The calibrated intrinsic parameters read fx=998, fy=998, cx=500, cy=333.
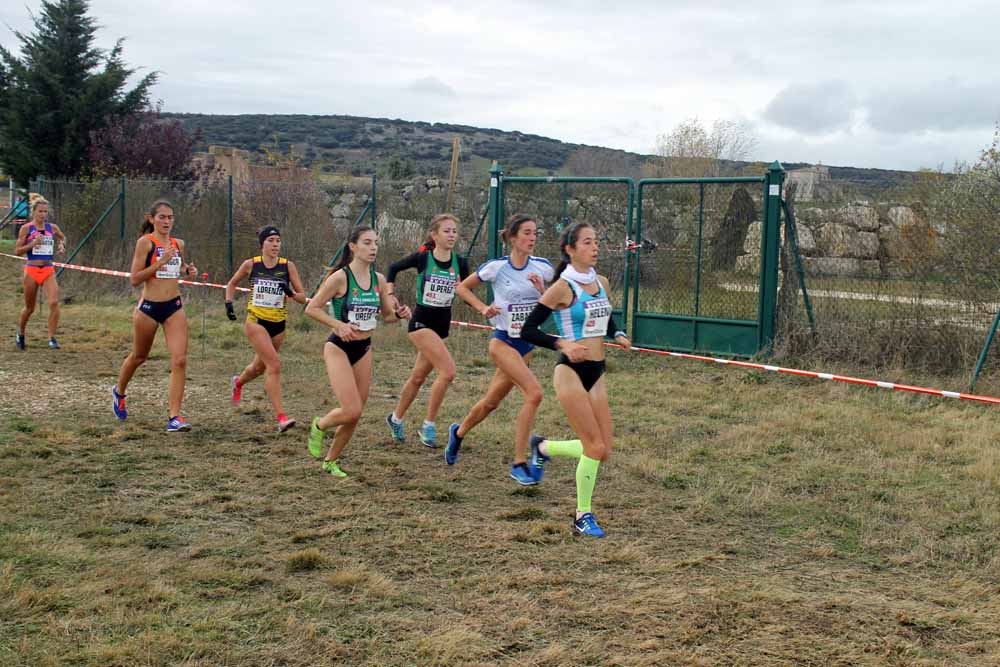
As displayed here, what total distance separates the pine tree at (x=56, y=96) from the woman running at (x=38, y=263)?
15.6m

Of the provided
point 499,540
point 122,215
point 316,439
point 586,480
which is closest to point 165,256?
point 316,439

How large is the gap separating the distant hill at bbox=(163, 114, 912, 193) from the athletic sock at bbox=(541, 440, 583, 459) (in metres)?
39.6

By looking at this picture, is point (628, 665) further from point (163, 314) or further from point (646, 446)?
point (163, 314)

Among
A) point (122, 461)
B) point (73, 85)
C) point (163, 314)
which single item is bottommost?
point (122, 461)

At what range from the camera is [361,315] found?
761 centimetres

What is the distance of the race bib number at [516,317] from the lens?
759cm

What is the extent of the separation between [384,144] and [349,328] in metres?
63.5

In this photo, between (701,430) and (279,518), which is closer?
(279,518)

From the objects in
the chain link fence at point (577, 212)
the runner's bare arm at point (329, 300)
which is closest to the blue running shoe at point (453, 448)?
the runner's bare arm at point (329, 300)

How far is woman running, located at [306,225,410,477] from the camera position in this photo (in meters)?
7.36

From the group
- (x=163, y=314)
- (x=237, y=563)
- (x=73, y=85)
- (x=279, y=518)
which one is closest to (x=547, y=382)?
(x=163, y=314)

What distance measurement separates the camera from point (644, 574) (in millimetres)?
5582

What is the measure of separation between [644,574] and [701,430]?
396 cm

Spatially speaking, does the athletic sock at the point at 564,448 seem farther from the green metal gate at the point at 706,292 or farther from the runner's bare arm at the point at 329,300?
the green metal gate at the point at 706,292
